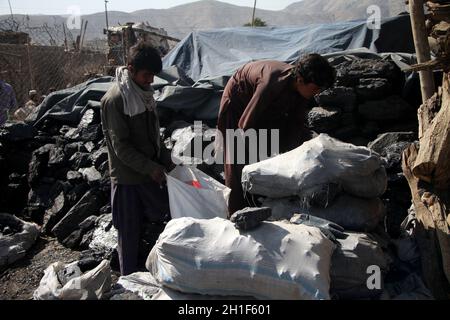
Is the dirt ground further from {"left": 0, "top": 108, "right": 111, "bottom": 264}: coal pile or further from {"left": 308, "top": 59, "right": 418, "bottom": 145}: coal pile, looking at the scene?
{"left": 308, "top": 59, "right": 418, "bottom": 145}: coal pile

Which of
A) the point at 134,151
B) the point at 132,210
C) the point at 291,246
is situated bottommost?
the point at 132,210

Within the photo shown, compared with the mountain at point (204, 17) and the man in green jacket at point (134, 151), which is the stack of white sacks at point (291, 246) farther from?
the mountain at point (204, 17)

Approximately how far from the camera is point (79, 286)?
1.98m

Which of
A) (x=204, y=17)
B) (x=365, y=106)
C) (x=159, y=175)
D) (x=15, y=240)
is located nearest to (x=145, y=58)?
(x=159, y=175)

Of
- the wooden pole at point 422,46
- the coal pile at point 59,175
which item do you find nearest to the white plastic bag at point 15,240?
the coal pile at point 59,175

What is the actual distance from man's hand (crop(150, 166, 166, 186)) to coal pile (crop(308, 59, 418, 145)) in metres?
1.72

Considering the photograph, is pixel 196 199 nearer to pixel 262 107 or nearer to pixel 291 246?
pixel 262 107

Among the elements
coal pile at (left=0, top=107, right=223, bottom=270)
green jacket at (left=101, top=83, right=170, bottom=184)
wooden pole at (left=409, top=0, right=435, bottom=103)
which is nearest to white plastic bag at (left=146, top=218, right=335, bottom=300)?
green jacket at (left=101, top=83, right=170, bottom=184)

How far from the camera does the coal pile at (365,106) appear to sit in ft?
12.9

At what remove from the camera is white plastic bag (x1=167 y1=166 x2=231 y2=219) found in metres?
2.73

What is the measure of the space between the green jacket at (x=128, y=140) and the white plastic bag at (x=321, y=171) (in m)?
0.73

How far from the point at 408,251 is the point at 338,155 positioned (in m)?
0.63

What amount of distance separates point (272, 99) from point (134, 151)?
34.8 inches
